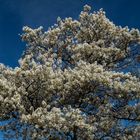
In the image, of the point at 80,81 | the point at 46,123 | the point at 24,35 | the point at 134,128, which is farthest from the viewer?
the point at 24,35

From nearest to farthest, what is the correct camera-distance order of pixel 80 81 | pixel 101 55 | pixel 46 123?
pixel 46 123, pixel 80 81, pixel 101 55

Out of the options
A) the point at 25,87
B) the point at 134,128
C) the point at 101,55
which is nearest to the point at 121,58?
the point at 101,55

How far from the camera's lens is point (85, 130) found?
3212cm

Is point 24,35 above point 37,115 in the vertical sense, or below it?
above

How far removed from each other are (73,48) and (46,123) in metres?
11.3

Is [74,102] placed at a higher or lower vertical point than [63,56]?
lower

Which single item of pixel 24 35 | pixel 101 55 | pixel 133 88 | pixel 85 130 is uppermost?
pixel 24 35

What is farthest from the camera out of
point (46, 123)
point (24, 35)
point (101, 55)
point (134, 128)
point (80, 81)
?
point (24, 35)

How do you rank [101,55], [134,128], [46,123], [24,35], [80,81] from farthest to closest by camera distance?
1. [24,35]
2. [101,55]
3. [134,128]
4. [80,81]
5. [46,123]

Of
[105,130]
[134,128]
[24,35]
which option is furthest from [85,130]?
[24,35]

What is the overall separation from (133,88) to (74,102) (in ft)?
15.4

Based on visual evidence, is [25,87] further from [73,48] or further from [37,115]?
[73,48]

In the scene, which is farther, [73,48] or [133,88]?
[73,48]

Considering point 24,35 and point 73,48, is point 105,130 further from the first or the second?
point 24,35
